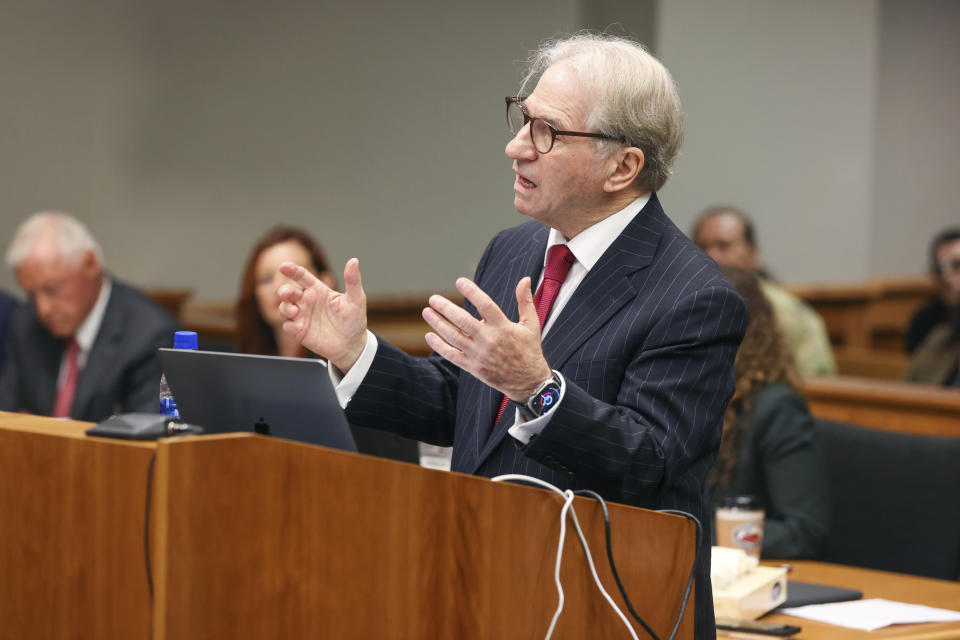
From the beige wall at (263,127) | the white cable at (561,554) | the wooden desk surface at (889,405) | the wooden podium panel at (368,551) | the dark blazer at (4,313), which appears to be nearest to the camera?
the wooden podium panel at (368,551)

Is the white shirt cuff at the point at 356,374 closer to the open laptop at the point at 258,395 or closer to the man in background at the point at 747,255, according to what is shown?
the open laptop at the point at 258,395

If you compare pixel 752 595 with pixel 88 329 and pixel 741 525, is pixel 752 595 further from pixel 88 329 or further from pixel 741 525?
pixel 88 329

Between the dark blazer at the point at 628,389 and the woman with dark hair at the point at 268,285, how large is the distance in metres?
1.99

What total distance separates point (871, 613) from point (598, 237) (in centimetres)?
100

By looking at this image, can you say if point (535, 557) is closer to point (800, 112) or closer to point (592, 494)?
point (592, 494)

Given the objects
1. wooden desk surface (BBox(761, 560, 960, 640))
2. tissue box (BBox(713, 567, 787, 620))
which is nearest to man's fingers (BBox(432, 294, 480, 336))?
tissue box (BBox(713, 567, 787, 620))

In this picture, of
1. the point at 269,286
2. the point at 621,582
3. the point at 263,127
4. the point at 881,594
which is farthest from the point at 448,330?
the point at 263,127

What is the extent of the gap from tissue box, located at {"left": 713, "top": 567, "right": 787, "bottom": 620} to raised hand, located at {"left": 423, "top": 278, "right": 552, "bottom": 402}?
2.76 ft

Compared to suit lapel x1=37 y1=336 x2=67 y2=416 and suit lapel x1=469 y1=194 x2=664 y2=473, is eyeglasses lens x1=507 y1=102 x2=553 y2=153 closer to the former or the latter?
suit lapel x1=469 y1=194 x2=664 y2=473

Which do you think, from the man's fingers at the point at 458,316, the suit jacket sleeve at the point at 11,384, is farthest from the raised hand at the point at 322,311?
the suit jacket sleeve at the point at 11,384

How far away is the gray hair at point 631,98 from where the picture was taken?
5.92 ft

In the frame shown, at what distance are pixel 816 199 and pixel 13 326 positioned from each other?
5.33m

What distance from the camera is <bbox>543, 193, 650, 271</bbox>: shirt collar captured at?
1859 millimetres

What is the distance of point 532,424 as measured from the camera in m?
1.57
